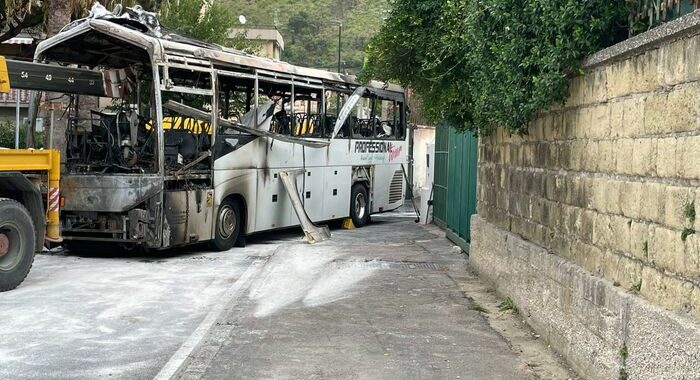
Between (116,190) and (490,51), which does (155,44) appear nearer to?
(116,190)

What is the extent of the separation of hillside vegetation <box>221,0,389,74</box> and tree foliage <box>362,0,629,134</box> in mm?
47851

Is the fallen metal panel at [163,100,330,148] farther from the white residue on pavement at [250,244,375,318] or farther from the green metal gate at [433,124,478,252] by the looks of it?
the green metal gate at [433,124,478,252]

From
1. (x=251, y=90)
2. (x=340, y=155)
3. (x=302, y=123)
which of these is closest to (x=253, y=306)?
(x=251, y=90)

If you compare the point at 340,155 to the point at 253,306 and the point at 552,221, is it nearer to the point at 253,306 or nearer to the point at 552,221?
the point at 253,306

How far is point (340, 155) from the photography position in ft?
61.7

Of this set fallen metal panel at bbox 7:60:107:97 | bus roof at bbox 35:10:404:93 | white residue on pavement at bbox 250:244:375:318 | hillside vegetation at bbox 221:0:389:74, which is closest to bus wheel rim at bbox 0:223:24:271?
fallen metal panel at bbox 7:60:107:97

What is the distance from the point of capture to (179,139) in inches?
549

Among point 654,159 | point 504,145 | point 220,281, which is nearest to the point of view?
point 654,159

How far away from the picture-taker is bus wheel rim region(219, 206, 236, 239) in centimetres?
1448

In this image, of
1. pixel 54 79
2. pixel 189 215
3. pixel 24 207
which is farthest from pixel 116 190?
pixel 24 207

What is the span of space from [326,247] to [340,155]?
391 cm

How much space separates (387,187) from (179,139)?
869cm

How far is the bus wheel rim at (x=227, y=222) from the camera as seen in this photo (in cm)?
1448

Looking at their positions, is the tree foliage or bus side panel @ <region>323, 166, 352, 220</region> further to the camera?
bus side panel @ <region>323, 166, 352, 220</region>
